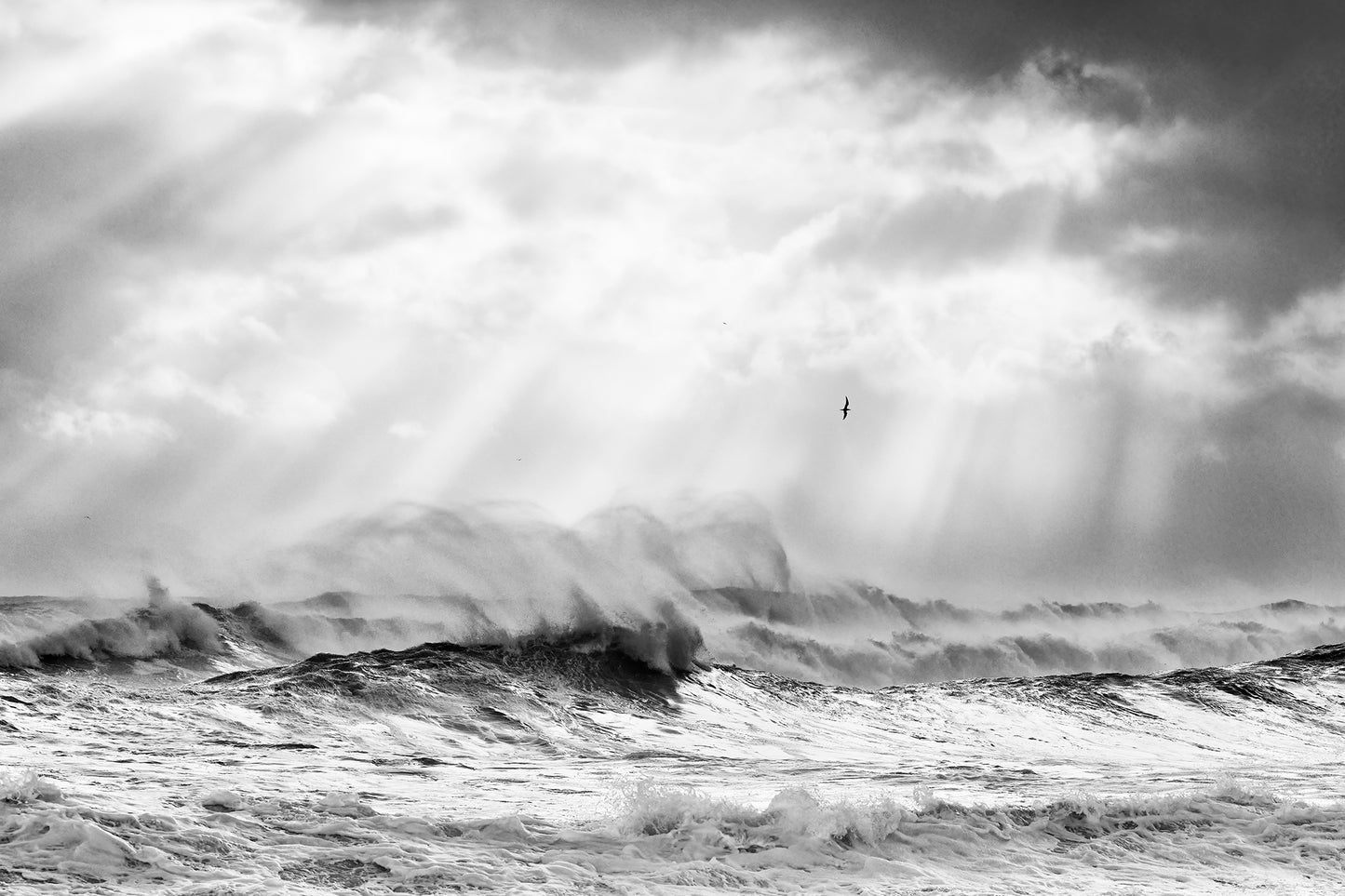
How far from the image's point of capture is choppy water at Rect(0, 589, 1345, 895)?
9.93 meters

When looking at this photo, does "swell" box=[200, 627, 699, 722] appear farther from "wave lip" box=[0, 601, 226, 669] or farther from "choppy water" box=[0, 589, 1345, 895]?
"wave lip" box=[0, 601, 226, 669]

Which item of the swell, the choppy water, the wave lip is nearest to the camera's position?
the choppy water

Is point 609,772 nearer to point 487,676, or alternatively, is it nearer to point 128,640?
point 487,676

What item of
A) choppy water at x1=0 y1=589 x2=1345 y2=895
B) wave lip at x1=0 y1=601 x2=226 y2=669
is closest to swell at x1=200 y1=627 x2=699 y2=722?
choppy water at x1=0 y1=589 x2=1345 y2=895

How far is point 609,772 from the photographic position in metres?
17.0

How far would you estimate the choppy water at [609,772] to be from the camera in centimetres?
993

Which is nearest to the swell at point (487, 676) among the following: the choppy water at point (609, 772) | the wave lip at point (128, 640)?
the choppy water at point (609, 772)

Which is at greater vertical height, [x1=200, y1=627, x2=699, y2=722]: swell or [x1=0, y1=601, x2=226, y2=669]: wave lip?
[x1=200, y1=627, x2=699, y2=722]: swell

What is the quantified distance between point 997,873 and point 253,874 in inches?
244

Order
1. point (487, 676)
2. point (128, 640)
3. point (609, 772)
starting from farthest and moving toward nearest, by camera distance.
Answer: point (128, 640) < point (487, 676) < point (609, 772)

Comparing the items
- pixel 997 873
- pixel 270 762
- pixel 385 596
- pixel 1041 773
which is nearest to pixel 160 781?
pixel 270 762

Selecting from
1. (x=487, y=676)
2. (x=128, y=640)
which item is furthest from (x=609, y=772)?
(x=128, y=640)

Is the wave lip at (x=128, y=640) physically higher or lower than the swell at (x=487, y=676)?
lower

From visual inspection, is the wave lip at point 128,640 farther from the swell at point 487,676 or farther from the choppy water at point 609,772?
the swell at point 487,676
